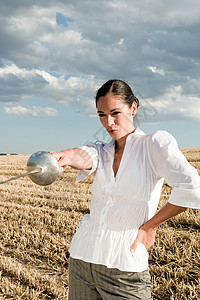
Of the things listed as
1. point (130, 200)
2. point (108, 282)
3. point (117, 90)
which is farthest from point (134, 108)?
point (108, 282)

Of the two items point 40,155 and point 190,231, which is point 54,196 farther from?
point 40,155

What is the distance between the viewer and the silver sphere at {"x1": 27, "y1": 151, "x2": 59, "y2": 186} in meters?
1.32

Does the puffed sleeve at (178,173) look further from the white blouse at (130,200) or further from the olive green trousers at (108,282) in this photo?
the olive green trousers at (108,282)

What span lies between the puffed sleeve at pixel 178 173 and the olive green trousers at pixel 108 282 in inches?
19.0

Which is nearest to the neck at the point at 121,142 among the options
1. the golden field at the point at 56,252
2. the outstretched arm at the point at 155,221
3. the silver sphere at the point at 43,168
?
the outstretched arm at the point at 155,221

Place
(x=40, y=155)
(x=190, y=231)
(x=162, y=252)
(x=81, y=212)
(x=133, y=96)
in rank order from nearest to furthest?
1. (x=40, y=155)
2. (x=133, y=96)
3. (x=162, y=252)
4. (x=190, y=231)
5. (x=81, y=212)

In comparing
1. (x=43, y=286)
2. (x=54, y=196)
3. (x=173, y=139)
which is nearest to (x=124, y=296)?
(x=173, y=139)

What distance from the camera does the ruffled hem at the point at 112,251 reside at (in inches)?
63.9

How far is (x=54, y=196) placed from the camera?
291 inches

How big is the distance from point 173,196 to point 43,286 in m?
2.47

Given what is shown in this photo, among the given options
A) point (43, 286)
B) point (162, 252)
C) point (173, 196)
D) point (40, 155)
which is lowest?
point (43, 286)

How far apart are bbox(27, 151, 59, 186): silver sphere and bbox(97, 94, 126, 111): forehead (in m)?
0.55

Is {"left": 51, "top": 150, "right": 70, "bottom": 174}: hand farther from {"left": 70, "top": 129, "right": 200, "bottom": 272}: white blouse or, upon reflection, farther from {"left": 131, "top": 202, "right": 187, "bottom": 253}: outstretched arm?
{"left": 131, "top": 202, "right": 187, "bottom": 253}: outstretched arm

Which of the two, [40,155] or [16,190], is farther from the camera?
[16,190]
